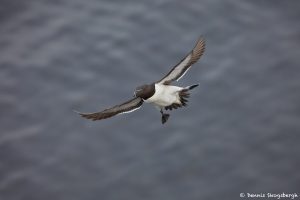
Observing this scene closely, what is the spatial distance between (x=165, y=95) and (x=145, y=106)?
4.89 meters

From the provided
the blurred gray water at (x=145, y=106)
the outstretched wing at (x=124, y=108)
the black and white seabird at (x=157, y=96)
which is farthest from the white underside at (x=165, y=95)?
the blurred gray water at (x=145, y=106)

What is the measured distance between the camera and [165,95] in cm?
1147

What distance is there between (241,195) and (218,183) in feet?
1.80

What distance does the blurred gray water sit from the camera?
1533 centimetres

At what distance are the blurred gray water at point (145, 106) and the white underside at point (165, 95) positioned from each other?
3.98m

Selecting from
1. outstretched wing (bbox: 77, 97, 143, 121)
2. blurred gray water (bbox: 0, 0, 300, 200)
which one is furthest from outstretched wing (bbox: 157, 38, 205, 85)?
blurred gray water (bbox: 0, 0, 300, 200)

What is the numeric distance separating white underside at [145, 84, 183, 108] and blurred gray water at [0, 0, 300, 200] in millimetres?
3981

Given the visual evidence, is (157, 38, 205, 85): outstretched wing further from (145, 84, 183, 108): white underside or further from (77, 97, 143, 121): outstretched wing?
(77, 97, 143, 121): outstretched wing

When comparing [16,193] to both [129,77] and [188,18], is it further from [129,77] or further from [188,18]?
[188,18]

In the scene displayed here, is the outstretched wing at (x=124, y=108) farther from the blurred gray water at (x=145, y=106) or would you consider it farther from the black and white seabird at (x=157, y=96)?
the blurred gray water at (x=145, y=106)

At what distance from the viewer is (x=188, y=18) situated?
58.0 ft

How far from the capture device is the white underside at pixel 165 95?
11.4 meters

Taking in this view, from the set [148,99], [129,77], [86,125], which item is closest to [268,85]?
[129,77]

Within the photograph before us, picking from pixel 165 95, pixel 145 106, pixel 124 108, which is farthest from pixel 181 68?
pixel 145 106
